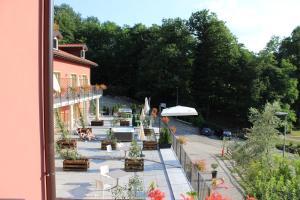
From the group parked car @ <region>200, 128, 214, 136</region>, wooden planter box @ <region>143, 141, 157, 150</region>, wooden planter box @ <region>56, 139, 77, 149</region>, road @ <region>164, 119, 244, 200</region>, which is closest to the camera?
road @ <region>164, 119, 244, 200</region>

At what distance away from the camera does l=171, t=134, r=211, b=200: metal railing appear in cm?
1178

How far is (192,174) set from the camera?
13602 millimetres

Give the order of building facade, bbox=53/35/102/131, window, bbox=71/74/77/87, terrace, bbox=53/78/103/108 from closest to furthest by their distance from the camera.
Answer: terrace, bbox=53/78/103/108, building facade, bbox=53/35/102/131, window, bbox=71/74/77/87

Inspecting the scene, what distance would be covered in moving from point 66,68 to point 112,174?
1649 centimetres

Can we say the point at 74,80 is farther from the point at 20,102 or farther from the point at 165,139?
the point at 20,102

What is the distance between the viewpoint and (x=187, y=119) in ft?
152

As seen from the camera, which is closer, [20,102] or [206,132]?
Result: [20,102]

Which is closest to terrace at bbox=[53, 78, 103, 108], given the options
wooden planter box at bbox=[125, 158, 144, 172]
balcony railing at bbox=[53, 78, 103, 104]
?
balcony railing at bbox=[53, 78, 103, 104]

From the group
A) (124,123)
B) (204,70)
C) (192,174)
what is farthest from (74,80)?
(204,70)

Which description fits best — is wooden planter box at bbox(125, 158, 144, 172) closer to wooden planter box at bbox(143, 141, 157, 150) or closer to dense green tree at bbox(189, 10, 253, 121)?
wooden planter box at bbox(143, 141, 157, 150)

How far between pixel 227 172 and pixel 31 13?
68.8ft

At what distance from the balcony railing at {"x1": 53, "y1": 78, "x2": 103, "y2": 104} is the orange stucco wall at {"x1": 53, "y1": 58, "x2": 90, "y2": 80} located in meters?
0.56

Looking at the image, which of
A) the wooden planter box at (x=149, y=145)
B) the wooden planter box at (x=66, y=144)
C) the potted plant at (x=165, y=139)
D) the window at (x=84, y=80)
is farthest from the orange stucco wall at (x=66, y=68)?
the potted plant at (x=165, y=139)

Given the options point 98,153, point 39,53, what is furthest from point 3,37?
point 98,153
